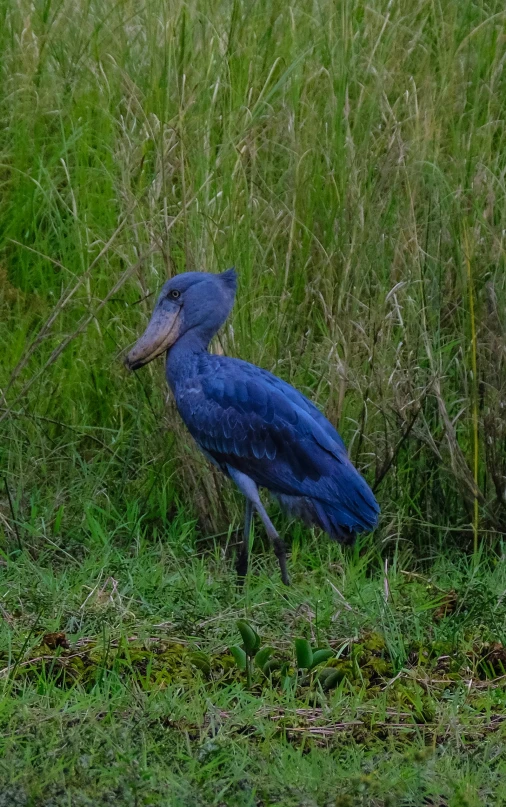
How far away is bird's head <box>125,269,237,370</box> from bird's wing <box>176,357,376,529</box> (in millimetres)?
198

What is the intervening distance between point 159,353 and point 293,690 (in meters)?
Answer: 1.74

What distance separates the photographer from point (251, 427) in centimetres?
459

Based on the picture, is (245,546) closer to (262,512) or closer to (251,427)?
(262,512)

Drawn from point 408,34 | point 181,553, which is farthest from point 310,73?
point 181,553

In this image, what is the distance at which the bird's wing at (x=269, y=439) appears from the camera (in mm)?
4480

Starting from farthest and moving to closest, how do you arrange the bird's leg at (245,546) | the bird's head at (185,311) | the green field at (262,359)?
1. the bird's head at (185,311)
2. the bird's leg at (245,546)
3. the green field at (262,359)

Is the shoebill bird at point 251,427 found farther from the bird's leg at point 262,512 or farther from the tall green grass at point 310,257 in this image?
the tall green grass at point 310,257

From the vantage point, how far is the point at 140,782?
2.75m

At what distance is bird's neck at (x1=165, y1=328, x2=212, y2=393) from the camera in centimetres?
475

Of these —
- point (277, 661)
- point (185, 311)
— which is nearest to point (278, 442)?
point (185, 311)

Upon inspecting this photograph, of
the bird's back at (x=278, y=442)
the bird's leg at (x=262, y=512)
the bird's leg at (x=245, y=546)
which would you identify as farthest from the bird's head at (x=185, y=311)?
the bird's leg at (x=245, y=546)

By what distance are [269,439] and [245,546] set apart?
38 cm

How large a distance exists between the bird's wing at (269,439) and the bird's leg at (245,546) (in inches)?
4.7

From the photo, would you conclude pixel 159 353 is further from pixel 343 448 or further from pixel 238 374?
pixel 343 448
